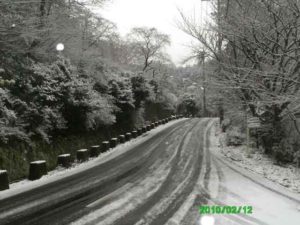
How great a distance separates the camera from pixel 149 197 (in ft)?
25.1

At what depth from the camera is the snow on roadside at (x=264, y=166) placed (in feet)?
33.4

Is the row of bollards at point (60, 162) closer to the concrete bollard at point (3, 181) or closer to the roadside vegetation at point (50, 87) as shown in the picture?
the concrete bollard at point (3, 181)

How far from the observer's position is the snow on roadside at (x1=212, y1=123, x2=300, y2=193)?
10.2 meters

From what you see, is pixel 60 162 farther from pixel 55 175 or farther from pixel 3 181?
pixel 3 181

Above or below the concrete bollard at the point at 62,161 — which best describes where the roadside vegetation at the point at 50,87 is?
above

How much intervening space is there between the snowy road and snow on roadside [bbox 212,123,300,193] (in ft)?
2.33

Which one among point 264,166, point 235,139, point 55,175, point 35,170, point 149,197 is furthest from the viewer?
point 235,139

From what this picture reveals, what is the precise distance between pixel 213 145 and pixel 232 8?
8548 mm

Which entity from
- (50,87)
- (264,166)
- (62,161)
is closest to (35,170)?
(62,161)

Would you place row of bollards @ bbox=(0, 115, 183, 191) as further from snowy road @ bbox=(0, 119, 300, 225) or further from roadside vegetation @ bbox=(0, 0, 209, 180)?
snowy road @ bbox=(0, 119, 300, 225)

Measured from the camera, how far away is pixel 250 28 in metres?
11.6

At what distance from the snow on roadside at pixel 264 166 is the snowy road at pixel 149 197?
71cm

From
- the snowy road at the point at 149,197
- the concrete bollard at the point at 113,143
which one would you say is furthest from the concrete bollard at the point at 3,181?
the concrete bollard at the point at 113,143

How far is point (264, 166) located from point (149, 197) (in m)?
7.05
